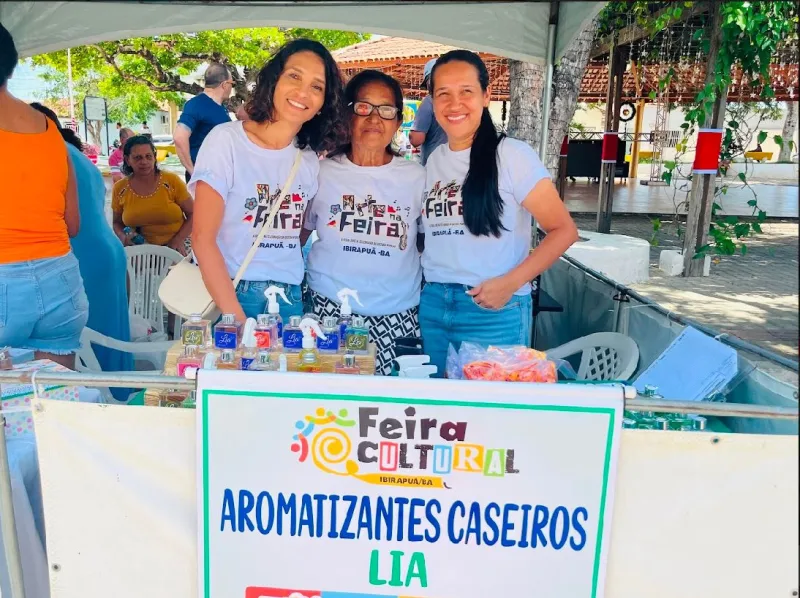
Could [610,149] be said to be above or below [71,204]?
above

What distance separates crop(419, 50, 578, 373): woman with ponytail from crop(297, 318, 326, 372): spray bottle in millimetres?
736

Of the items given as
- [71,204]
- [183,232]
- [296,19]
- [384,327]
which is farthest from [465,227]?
[183,232]

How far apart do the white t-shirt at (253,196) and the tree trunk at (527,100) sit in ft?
12.2

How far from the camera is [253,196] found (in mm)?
2578

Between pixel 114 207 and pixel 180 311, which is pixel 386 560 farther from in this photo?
pixel 114 207

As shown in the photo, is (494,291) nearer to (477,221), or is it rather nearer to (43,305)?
(477,221)

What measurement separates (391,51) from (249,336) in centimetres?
991

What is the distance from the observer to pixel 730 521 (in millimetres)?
1783

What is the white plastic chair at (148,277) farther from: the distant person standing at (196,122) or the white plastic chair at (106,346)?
the white plastic chair at (106,346)

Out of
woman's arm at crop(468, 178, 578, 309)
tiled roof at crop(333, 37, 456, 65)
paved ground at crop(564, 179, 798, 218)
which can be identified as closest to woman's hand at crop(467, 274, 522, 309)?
woman's arm at crop(468, 178, 578, 309)

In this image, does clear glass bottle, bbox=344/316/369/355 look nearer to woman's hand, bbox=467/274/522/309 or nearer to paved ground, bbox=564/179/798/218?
woman's hand, bbox=467/274/522/309

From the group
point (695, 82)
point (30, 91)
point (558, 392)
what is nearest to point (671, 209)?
point (695, 82)

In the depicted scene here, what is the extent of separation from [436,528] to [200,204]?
1399mm

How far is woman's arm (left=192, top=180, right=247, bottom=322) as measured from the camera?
2424mm
